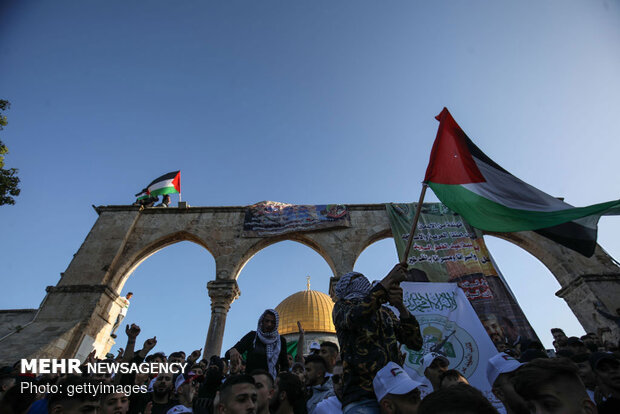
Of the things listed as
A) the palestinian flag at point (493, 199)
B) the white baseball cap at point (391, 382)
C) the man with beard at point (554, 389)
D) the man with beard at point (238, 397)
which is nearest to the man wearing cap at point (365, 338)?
the white baseball cap at point (391, 382)

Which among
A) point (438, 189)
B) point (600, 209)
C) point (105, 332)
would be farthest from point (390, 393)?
point (105, 332)

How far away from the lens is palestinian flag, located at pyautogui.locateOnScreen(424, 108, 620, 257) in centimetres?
399

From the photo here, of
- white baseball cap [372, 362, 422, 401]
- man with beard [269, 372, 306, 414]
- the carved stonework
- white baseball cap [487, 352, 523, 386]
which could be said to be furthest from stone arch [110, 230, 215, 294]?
white baseball cap [372, 362, 422, 401]

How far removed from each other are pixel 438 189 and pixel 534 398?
2.90 m

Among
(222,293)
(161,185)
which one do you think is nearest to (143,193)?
(161,185)

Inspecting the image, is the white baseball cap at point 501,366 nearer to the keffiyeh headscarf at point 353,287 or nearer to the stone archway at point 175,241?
the keffiyeh headscarf at point 353,287

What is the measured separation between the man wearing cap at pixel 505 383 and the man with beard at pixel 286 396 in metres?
1.74

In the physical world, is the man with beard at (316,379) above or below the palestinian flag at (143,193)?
below

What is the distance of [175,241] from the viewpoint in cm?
1313

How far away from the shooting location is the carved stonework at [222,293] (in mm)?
10703

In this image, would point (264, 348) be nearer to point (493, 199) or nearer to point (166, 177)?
point (493, 199)

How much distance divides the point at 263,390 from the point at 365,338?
1.22 m

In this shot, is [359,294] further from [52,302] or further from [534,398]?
[52,302]

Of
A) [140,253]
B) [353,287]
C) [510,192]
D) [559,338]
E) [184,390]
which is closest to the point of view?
[353,287]
